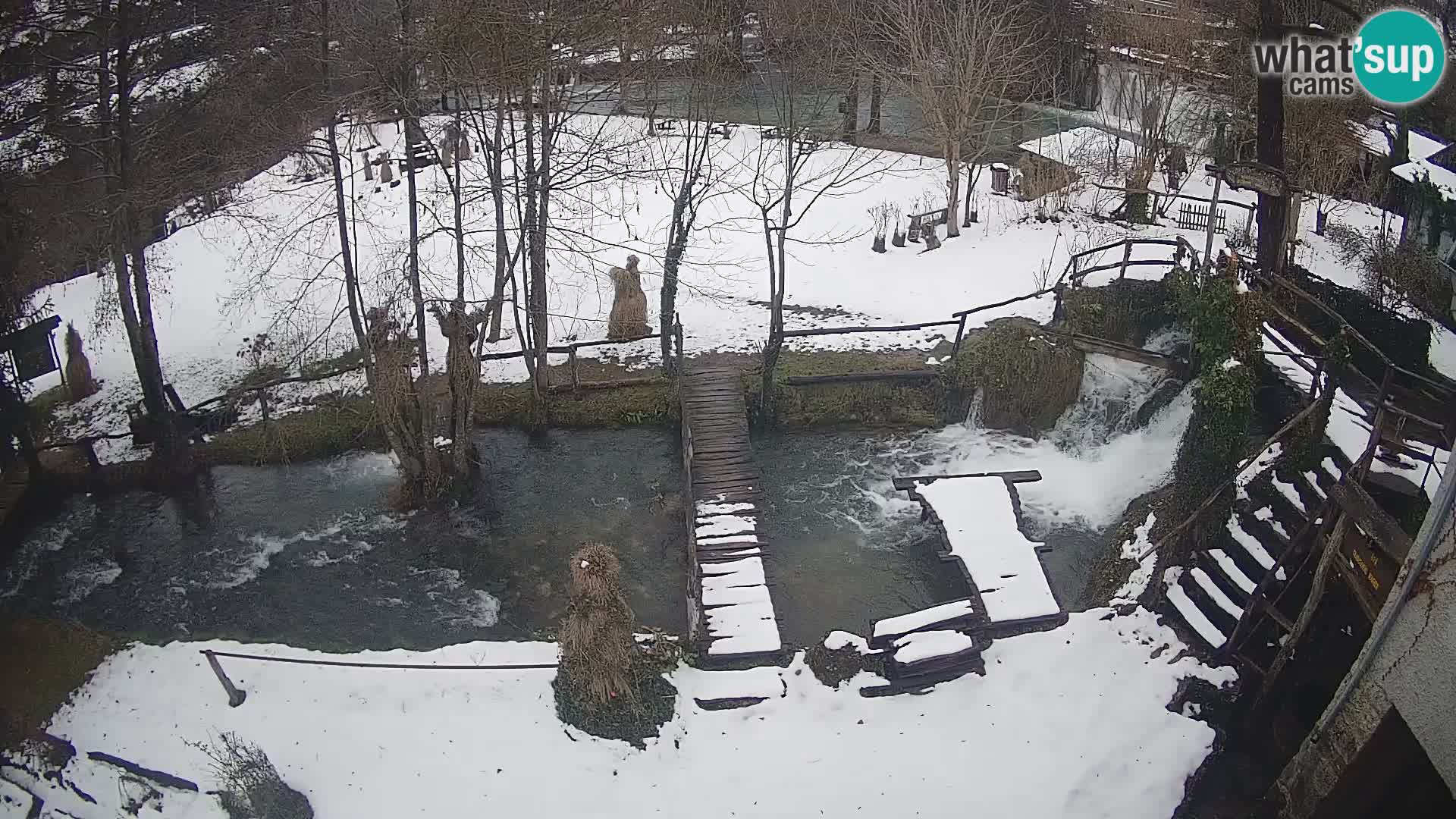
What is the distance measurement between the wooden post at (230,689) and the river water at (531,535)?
6.02 ft

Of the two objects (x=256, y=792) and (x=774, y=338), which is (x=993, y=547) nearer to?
(x=774, y=338)

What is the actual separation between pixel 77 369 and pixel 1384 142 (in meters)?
28.3

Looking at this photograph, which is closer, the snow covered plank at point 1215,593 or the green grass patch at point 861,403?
the snow covered plank at point 1215,593

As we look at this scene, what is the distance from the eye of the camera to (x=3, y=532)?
15.7 metres

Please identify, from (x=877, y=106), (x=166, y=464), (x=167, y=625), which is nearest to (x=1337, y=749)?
(x=167, y=625)

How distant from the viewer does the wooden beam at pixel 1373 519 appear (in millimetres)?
9234

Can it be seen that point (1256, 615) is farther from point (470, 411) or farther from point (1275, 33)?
point (470, 411)

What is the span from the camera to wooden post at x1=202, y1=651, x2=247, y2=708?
11391 millimetres

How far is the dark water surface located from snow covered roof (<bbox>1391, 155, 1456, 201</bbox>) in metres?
15.4

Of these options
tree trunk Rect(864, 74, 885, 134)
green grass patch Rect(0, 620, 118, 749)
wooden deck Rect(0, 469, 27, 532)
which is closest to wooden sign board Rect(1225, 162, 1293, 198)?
tree trunk Rect(864, 74, 885, 134)

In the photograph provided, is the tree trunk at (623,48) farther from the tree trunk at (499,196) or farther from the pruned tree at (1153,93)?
the pruned tree at (1153,93)

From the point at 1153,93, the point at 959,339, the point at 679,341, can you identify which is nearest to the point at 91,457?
the point at 679,341

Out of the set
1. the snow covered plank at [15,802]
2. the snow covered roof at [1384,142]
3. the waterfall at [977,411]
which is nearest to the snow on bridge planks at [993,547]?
the waterfall at [977,411]

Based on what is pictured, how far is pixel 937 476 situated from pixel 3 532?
14.4m
